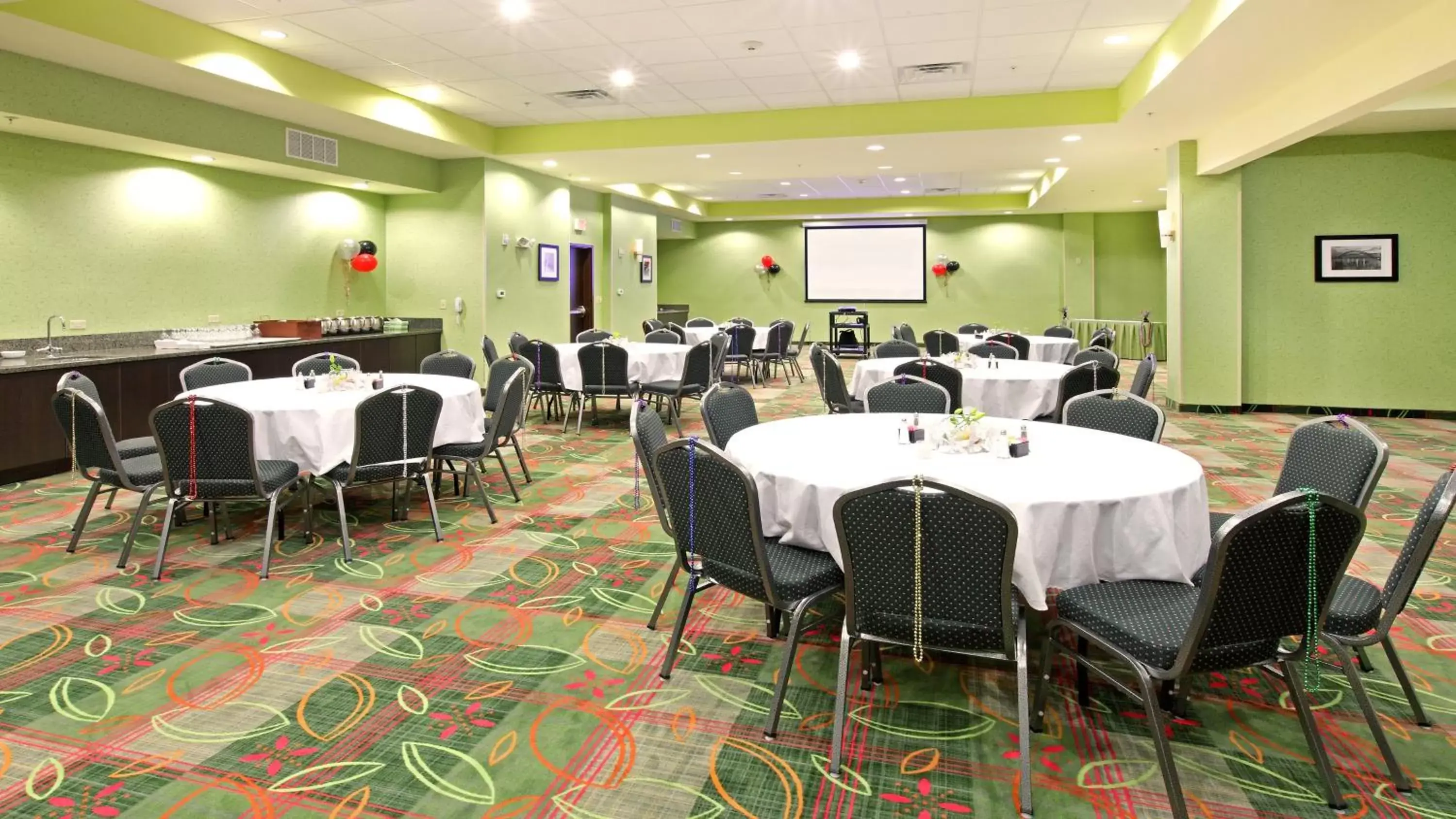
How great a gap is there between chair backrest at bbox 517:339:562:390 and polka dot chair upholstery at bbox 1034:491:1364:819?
6740mm

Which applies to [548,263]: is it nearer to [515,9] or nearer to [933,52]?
[515,9]

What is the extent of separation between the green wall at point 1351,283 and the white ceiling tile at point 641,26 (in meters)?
6.87

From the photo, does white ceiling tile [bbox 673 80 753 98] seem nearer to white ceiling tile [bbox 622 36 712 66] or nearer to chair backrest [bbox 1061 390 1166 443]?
white ceiling tile [bbox 622 36 712 66]

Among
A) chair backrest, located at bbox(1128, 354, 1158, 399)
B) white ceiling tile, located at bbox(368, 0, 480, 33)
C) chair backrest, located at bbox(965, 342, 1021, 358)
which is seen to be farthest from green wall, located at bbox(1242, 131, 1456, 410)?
white ceiling tile, located at bbox(368, 0, 480, 33)

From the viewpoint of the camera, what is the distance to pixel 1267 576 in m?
2.11

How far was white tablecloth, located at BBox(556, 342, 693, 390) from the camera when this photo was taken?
841 cm

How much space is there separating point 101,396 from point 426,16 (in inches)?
152

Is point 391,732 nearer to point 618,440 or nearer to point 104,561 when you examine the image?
point 104,561

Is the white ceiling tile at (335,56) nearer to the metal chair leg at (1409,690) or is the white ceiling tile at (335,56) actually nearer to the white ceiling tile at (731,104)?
the white ceiling tile at (731,104)

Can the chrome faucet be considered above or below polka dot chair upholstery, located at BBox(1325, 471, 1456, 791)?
above

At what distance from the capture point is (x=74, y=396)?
418 cm

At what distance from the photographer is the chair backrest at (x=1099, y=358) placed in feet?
20.6

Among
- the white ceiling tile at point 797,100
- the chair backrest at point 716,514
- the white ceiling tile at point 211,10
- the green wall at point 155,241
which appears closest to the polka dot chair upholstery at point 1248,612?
the chair backrest at point 716,514

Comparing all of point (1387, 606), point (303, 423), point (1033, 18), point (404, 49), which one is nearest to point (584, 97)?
point (404, 49)
